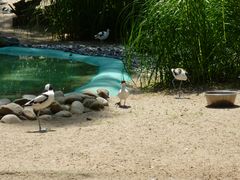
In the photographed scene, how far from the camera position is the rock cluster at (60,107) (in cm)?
693

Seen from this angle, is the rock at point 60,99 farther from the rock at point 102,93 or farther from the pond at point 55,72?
the pond at point 55,72

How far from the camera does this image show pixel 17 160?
512 cm

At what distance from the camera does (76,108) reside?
726cm

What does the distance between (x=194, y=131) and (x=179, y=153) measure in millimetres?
847

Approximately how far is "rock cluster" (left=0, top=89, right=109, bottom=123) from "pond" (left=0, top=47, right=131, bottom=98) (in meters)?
0.80

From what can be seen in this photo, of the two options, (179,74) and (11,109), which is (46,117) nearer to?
(11,109)

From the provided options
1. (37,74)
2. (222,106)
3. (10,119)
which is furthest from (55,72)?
(222,106)

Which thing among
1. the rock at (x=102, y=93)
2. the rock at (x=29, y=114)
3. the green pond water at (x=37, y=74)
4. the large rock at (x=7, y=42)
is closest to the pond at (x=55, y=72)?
the green pond water at (x=37, y=74)

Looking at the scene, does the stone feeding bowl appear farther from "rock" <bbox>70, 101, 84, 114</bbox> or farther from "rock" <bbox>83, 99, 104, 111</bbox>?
"rock" <bbox>70, 101, 84, 114</bbox>

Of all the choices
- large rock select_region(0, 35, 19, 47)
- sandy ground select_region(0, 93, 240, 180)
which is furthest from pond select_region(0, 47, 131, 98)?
sandy ground select_region(0, 93, 240, 180)

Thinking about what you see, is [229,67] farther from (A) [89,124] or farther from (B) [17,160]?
(B) [17,160]

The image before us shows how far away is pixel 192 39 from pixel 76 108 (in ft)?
6.96

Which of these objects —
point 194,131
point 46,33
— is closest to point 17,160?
point 194,131

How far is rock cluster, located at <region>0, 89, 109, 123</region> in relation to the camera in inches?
273
